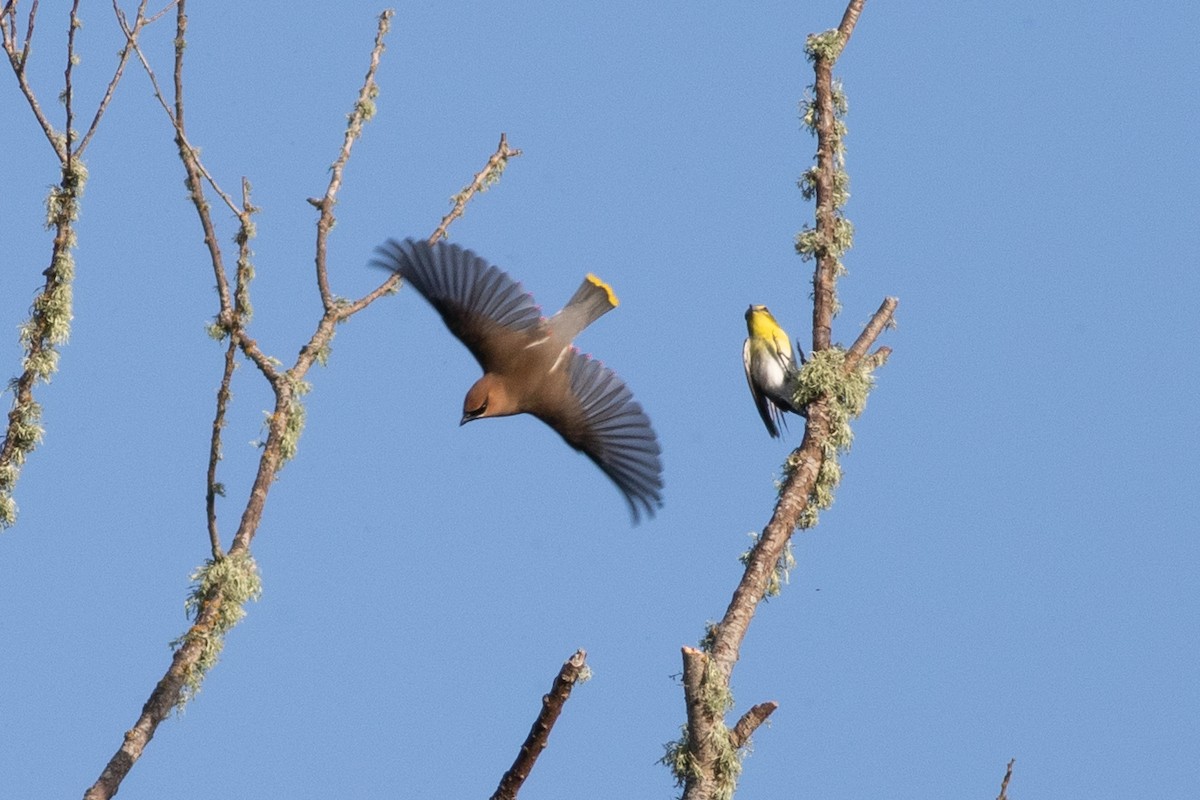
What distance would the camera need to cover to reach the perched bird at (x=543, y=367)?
692 cm

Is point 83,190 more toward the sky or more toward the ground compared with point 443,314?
more toward the ground

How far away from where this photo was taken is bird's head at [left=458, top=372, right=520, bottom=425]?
716 centimetres

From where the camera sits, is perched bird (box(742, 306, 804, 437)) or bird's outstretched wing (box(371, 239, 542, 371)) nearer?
bird's outstretched wing (box(371, 239, 542, 371))

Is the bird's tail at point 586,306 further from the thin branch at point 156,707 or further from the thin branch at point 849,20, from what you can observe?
the thin branch at point 156,707

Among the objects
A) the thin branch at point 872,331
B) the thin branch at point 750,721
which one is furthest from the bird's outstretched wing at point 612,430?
the thin branch at point 750,721

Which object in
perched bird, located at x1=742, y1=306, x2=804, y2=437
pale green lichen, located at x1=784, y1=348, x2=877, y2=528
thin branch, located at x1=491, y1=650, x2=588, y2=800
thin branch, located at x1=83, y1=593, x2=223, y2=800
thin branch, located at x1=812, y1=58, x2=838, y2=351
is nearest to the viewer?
thin branch, located at x1=491, y1=650, x2=588, y2=800

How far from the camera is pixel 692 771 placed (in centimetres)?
461

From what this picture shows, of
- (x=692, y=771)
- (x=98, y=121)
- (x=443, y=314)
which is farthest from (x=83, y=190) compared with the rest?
(x=692, y=771)

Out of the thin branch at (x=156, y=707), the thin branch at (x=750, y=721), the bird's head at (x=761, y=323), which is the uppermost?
the bird's head at (x=761, y=323)

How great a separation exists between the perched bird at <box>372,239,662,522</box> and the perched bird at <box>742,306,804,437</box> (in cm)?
57

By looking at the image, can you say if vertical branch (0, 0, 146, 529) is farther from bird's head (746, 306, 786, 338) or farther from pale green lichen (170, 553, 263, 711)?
bird's head (746, 306, 786, 338)

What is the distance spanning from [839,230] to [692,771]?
203cm

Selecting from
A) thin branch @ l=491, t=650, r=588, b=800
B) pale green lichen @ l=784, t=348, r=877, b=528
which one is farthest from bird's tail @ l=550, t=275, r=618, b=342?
thin branch @ l=491, t=650, r=588, b=800

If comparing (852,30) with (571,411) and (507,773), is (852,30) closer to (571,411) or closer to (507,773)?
(571,411)
